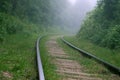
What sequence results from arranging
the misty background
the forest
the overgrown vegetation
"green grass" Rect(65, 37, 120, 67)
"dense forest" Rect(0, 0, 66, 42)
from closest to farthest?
the overgrown vegetation < the forest < "green grass" Rect(65, 37, 120, 67) < "dense forest" Rect(0, 0, 66, 42) < the misty background

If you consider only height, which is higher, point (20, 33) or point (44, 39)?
point (20, 33)

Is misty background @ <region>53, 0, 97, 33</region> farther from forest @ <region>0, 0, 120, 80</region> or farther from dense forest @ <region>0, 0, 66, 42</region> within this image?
dense forest @ <region>0, 0, 66, 42</region>

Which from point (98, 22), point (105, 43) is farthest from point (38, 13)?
point (105, 43)

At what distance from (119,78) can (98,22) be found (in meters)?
17.4

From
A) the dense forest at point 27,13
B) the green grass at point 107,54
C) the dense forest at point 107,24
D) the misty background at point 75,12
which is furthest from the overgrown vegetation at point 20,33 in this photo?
the misty background at point 75,12

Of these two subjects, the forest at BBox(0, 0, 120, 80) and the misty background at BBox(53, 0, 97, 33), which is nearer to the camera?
the forest at BBox(0, 0, 120, 80)

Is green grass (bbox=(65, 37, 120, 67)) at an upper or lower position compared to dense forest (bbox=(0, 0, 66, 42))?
lower

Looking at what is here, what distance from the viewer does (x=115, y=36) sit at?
57.6 ft

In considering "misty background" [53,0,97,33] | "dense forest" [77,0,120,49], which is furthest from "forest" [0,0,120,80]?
"misty background" [53,0,97,33]

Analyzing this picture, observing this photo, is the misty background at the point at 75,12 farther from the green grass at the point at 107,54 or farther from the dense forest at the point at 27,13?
the green grass at the point at 107,54

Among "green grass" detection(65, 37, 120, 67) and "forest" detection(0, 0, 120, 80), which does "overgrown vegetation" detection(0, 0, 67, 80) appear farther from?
"green grass" detection(65, 37, 120, 67)

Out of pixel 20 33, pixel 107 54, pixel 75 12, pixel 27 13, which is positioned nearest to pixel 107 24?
pixel 20 33

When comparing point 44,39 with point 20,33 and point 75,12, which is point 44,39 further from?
point 75,12

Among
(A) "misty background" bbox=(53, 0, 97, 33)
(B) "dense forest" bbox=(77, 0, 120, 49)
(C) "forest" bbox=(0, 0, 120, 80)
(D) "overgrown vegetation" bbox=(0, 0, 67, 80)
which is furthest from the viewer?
(A) "misty background" bbox=(53, 0, 97, 33)
